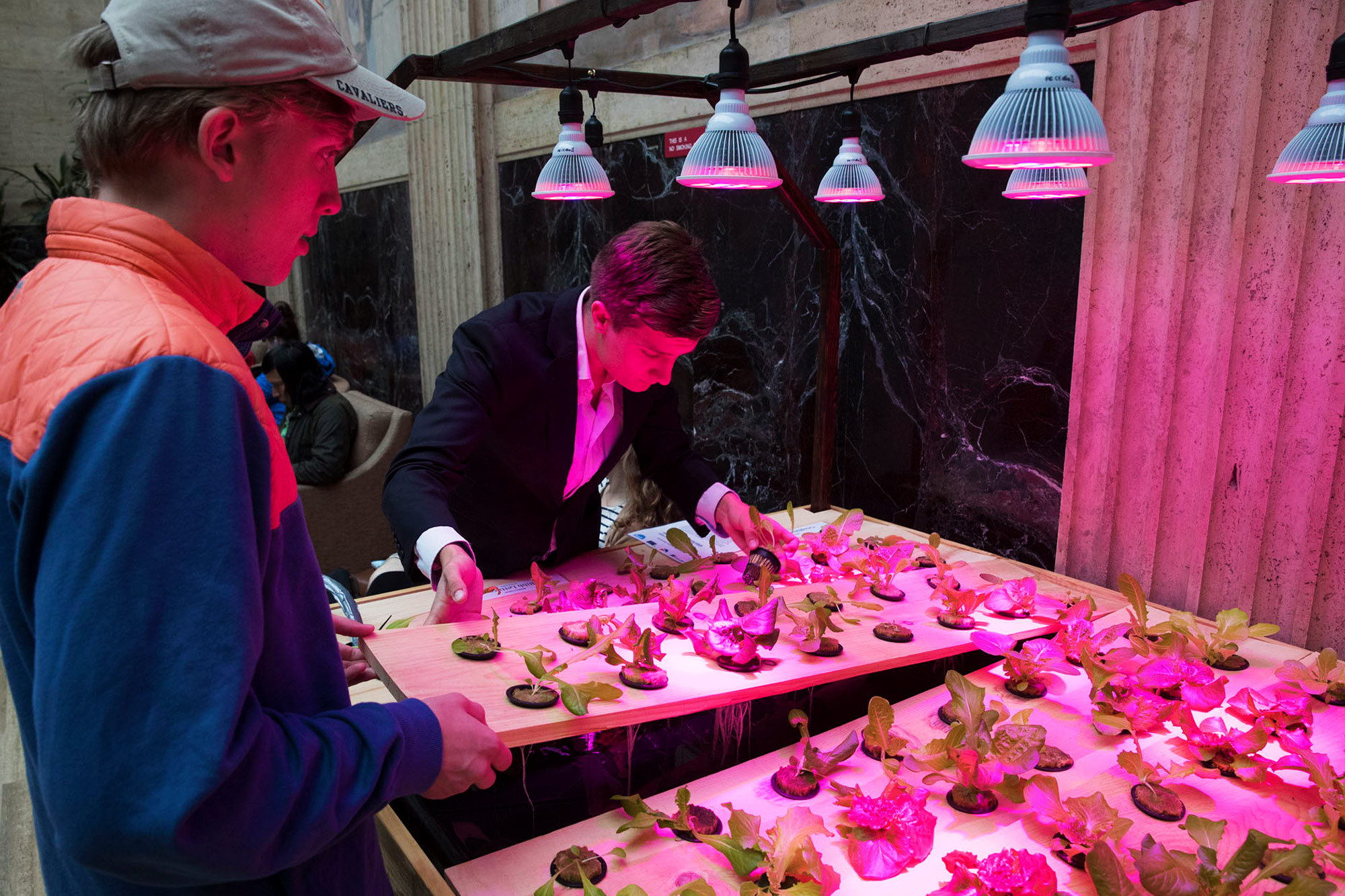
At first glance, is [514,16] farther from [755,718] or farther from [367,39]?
[755,718]

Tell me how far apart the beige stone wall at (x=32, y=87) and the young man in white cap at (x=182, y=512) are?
9.14 metres

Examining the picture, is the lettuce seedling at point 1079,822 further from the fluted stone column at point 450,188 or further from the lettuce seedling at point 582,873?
the fluted stone column at point 450,188

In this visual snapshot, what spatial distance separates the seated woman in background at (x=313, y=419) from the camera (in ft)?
13.3

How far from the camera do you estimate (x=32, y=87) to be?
788 cm

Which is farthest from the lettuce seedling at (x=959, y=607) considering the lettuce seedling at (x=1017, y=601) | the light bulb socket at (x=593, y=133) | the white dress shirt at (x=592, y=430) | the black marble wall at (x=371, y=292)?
the black marble wall at (x=371, y=292)

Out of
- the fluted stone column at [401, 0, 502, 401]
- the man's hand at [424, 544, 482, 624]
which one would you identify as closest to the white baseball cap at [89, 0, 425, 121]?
the man's hand at [424, 544, 482, 624]

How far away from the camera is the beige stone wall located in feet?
25.3

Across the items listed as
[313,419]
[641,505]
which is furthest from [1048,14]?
[313,419]

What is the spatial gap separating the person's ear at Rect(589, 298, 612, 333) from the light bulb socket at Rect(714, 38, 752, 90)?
0.48 m

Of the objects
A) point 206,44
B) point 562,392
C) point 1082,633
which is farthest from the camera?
point 562,392

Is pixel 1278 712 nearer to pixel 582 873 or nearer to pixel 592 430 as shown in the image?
pixel 582 873

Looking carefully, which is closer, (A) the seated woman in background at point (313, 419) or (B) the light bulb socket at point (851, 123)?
(B) the light bulb socket at point (851, 123)

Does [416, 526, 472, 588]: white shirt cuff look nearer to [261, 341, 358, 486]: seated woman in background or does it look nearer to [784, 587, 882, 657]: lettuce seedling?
[784, 587, 882, 657]: lettuce seedling

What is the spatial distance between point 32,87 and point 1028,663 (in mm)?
9927
